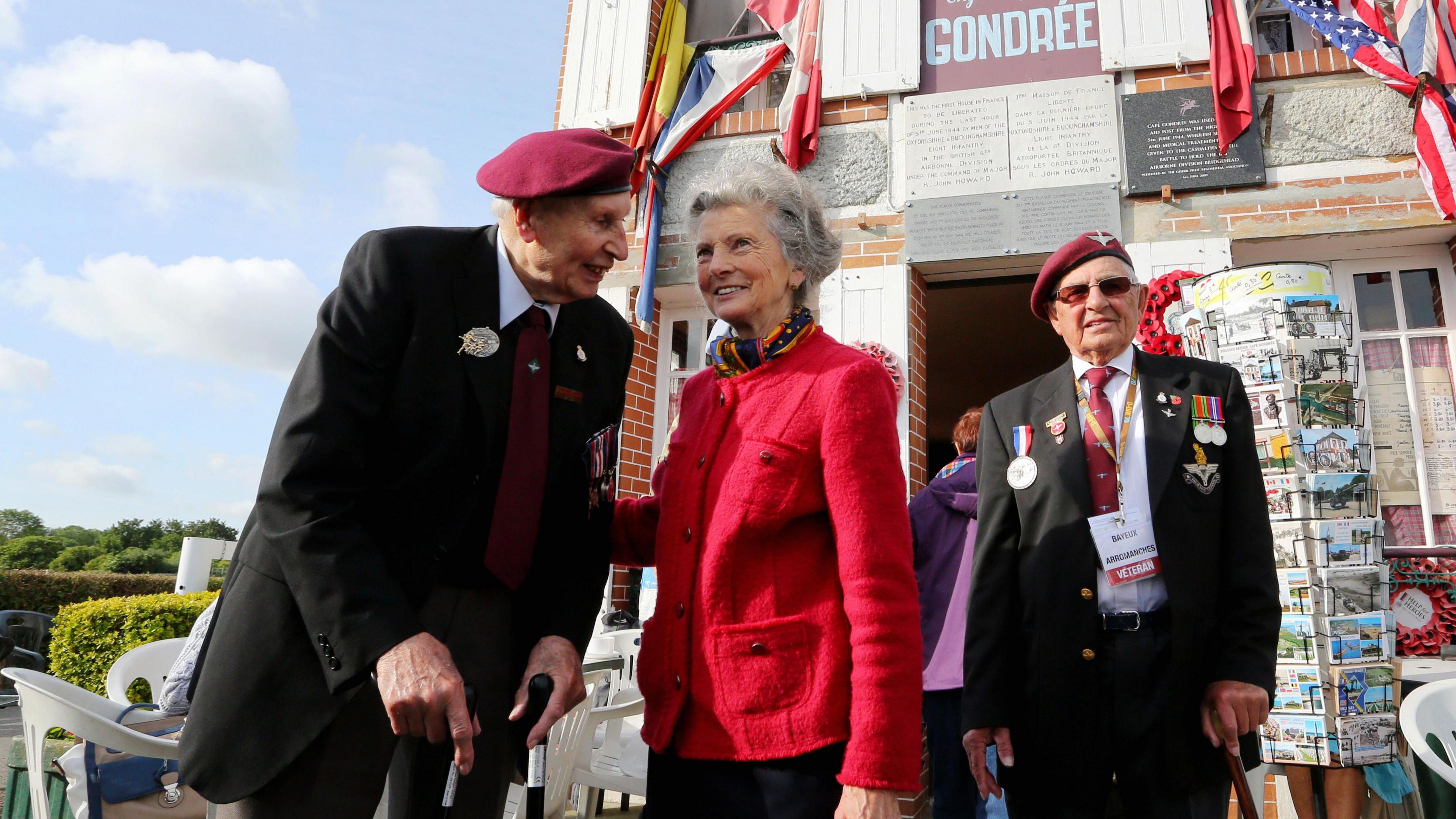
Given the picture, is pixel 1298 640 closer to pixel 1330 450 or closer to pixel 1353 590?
pixel 1353 590

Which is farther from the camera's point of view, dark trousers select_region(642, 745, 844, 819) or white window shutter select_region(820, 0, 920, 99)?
white window shutter select_region(820, 0, 920, 99)

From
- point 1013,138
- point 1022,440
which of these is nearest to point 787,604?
point 1022,440

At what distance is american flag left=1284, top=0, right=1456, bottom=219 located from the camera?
4355 millimetres

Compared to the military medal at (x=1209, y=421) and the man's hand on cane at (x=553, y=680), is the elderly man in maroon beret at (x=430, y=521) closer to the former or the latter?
the man's hand on cane at (x=553, y=680)

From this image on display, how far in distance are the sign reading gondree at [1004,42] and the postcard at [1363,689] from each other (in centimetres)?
346

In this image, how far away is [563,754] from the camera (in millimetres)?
3420

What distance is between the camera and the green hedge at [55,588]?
47.7 ft

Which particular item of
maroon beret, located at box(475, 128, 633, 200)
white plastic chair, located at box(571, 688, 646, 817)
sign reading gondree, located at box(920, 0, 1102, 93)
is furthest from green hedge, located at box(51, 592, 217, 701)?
sign reading gondree, located at box(920, 0, 1102, 93)

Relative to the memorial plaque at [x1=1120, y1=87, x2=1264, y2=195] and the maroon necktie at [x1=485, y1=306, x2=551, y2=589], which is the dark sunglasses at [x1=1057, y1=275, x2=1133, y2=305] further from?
the memorial plaque at [x1=1120, y1=87, x2=1264, y2=195]

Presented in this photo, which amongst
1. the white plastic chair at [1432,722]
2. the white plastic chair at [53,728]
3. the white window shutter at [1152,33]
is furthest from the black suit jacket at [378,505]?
the white window shutter at [1152,33]

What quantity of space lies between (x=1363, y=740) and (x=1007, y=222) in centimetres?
301

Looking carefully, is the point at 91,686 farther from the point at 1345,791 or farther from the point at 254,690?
the point at 1345,791

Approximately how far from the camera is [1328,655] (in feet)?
10.3

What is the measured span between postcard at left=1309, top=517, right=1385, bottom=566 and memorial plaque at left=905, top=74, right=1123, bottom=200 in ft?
7.86
